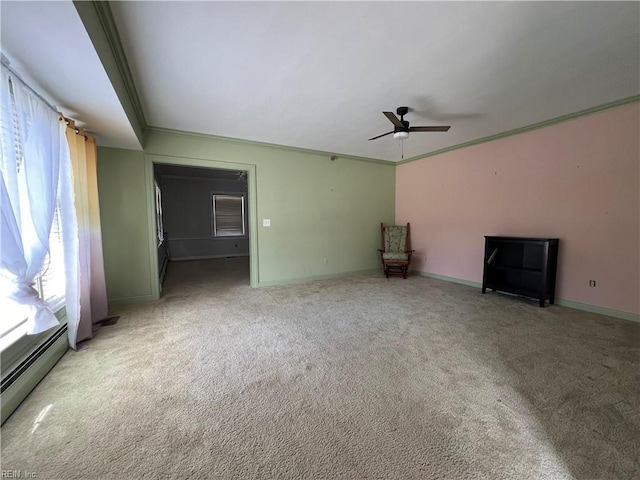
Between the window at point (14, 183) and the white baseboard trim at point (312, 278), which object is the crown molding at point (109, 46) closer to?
the window at point (14, 183)

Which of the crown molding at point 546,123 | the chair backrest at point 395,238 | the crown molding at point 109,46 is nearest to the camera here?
the crown molding at point 109,46

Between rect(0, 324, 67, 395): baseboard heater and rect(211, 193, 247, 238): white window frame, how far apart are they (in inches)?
243

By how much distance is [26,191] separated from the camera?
170 centimetres

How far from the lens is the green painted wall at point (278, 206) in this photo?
3.52 metres

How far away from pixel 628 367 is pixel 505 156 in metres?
3.09

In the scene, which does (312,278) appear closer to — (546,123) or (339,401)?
(339,401)

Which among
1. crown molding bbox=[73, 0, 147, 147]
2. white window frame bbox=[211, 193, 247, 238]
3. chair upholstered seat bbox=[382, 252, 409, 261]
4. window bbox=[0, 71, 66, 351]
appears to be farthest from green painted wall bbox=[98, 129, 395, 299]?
white window frame bbox=[211, 193, 247, 238]

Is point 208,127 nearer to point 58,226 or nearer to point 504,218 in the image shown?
point 58,226

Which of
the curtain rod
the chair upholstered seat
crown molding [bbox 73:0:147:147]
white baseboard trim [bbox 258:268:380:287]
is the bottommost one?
white baseboard trim [bbox 258:268:380:287]

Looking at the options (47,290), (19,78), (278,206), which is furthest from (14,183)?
(278,206)

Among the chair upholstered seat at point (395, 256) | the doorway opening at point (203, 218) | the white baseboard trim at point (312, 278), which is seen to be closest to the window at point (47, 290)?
the white baseboard trim at point (312, 278)

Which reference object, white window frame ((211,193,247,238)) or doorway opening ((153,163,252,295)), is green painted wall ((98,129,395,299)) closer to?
doorway opening ((153,163,252,295))

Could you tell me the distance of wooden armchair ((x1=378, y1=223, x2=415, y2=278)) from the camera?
514cm

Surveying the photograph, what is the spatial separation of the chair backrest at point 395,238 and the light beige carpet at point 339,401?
2.52 m
